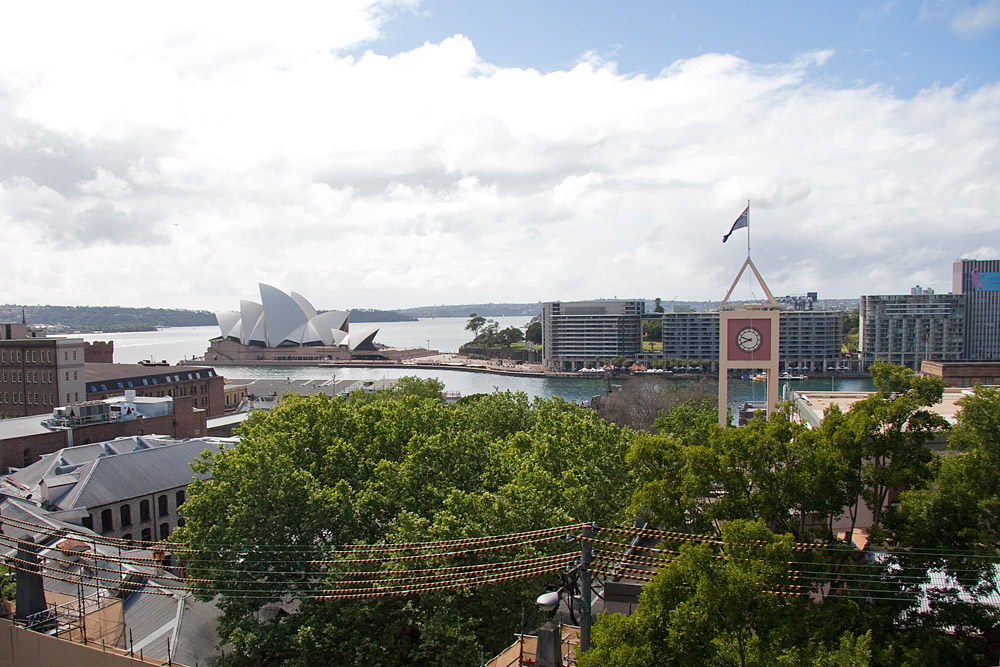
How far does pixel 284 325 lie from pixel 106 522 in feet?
290

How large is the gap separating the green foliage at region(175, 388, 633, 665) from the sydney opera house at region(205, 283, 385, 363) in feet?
305

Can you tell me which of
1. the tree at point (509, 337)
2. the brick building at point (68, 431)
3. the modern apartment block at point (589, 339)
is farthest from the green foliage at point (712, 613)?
the tree at point (509, 337)

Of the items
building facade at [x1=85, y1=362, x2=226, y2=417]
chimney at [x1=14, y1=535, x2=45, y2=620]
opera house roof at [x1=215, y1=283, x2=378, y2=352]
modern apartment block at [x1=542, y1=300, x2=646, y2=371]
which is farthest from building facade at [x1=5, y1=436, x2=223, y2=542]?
opera house roof at [x1=215, y1=283, x2=378, y2=352]

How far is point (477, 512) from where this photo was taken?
35.6ft

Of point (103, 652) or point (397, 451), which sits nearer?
point (103, 652)

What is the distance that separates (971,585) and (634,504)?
365 cm

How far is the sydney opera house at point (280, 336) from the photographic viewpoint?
104m

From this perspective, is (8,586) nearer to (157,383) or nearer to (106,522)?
(106,522)

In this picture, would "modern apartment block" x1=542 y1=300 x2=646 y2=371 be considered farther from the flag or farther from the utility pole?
the utility pole

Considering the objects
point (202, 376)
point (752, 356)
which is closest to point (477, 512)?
point (752, 356)

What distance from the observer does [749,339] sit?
803 inches

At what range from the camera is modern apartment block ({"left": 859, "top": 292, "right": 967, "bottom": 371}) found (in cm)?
8438

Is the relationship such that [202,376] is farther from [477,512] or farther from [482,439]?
[477,512]

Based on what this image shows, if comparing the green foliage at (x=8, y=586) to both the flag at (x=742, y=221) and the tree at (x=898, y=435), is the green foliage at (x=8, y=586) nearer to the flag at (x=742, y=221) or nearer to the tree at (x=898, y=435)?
the tree at (x=898, y=435)
